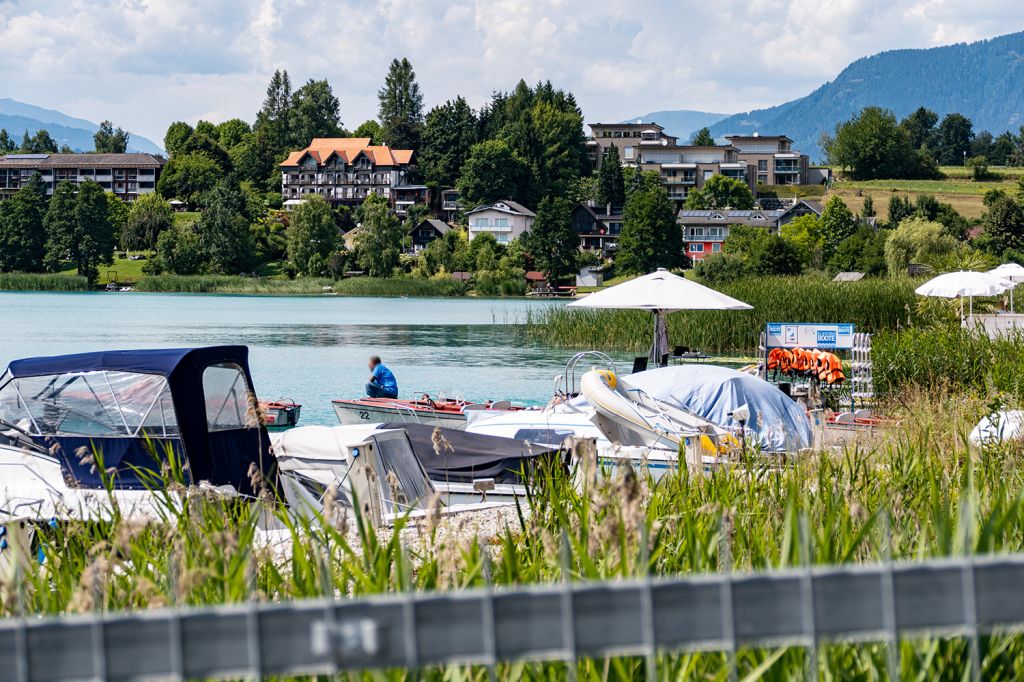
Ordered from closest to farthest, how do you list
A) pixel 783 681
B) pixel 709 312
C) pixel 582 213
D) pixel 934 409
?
pixel 783 681 → pixel 934 409 → pixel 709 312 → pixel 582 213

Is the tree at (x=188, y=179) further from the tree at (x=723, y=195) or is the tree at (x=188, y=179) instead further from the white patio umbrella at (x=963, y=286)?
the white patio umbrella at (x=963, y=286)

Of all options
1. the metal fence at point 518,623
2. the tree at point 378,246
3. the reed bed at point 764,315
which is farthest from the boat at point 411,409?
the tree at point 378,246

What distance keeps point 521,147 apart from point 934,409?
5189 inches

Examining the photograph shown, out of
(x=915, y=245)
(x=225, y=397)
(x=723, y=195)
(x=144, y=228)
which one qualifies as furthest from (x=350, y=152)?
(x=225, y=397)

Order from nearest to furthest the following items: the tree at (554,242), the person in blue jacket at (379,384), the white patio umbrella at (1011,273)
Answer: the person in blue jacket at (379,384), the white patio umbrella at (1011,273), the tree at (554,242)

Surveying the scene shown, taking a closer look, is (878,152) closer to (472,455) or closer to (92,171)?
(92,171)

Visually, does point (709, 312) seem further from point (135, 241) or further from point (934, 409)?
point (135, 241)

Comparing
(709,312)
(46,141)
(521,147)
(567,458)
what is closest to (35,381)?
(567,458)

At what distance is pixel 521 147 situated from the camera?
139750mm

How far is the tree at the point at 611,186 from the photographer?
136 metres

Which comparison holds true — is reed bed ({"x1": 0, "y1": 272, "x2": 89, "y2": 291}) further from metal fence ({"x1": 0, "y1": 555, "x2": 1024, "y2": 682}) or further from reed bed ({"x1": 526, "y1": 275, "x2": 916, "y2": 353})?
metal fence ({"x1": 0, "y1": 555, "x2": 1024, "y2": 682})

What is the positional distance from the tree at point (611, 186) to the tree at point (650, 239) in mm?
31221

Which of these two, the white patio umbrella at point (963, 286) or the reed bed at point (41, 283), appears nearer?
the white patio umbrella at point (963, 286)

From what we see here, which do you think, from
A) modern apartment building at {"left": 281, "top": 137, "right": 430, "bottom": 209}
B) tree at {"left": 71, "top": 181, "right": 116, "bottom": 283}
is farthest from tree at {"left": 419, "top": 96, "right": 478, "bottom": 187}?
tree at {"left": 71, "top": 181, "right": 116, "bottom": 283}
